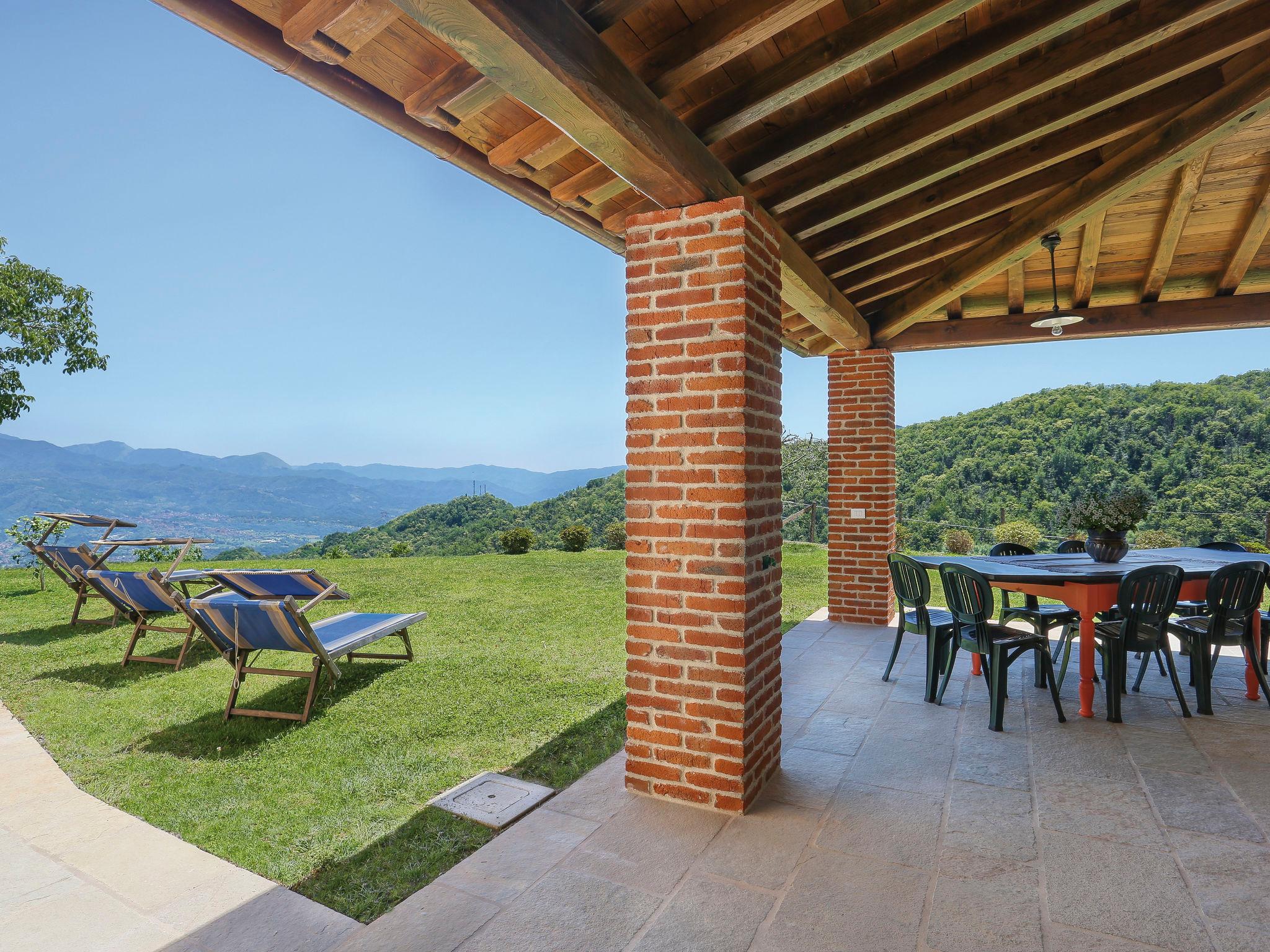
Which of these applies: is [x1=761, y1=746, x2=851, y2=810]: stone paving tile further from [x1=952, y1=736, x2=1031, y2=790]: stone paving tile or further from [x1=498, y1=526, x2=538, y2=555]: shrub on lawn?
[x1=498, y1=526, x2=538, y2=555]: shrub on lawn

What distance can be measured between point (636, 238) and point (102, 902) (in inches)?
126

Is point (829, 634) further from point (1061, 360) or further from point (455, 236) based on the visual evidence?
point (455, 236)

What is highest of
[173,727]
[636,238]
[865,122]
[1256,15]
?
[1256,15]

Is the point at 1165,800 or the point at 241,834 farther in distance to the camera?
the point at 1165,800

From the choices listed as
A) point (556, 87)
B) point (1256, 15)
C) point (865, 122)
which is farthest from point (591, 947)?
point (1256, 15)

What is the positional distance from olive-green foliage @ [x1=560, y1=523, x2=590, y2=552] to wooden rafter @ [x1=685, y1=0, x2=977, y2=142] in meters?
11.2

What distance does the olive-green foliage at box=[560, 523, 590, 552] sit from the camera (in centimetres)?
1346

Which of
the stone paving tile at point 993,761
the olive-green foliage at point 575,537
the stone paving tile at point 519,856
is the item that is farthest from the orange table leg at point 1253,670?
the olive-green foliage at point 575,537

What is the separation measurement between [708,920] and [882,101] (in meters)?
3.14

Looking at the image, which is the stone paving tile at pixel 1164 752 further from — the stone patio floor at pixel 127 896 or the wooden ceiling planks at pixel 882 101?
the stone patio floor at pixel 127 896

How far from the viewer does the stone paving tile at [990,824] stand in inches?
96.0

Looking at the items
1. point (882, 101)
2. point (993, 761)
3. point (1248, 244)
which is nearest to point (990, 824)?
point (993, 761)

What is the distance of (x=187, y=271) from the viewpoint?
5200 centimetres

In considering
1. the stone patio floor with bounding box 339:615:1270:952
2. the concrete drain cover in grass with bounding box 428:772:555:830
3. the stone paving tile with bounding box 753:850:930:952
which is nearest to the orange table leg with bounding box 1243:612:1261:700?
the stone patio floor with bounding box 339:615:1270:952
